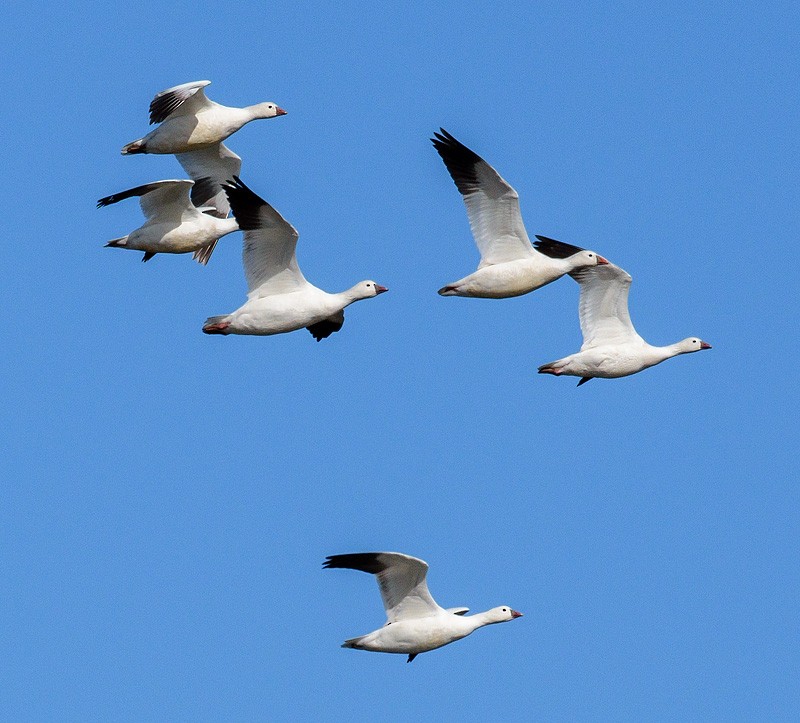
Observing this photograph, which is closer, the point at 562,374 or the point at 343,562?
the point at 343,562

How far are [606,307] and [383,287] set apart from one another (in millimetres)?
2386

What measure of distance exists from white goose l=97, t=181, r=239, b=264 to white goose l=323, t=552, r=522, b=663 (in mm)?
3898

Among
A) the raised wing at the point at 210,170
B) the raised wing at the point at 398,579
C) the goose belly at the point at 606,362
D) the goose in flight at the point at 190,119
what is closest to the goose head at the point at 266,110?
the goose in flight at the point at 190,119

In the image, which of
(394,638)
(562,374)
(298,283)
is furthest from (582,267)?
(394,638)

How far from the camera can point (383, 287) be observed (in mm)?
18406

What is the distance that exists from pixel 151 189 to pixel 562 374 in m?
4.39

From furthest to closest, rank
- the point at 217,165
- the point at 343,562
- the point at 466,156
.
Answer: the point at 217,165 < the point at 466,156 < the point at 343,562

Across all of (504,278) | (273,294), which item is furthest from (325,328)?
(504,278)

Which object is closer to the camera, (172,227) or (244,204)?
(244,204)

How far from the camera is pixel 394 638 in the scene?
682 inches

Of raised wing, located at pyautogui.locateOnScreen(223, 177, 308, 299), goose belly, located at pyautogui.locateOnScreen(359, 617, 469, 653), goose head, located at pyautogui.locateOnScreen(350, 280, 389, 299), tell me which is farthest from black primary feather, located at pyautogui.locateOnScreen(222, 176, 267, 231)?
goose belly, located at pyautogui.locateOnScreen(359, 617, 469, 653)

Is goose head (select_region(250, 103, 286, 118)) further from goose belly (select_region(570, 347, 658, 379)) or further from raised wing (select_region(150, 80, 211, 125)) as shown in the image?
goose belly (select_region(570, 347, 658, 379))

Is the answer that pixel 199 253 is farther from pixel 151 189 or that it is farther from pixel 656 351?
pixel 656 351

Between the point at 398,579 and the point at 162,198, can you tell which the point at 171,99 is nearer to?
the point at 162,198
